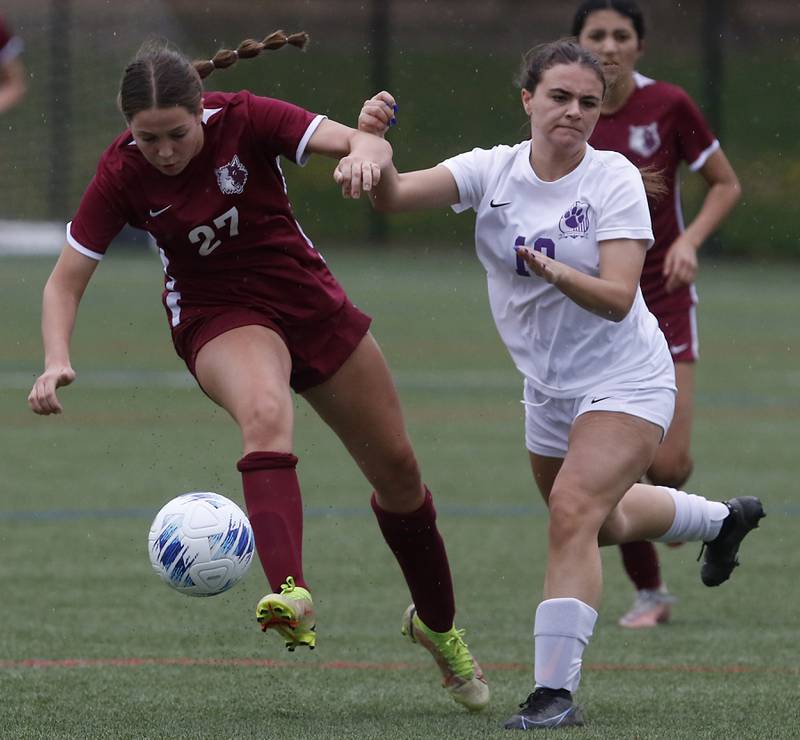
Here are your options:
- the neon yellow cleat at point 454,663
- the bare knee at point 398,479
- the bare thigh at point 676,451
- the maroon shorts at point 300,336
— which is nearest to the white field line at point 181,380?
the bare thigh at point 676,451

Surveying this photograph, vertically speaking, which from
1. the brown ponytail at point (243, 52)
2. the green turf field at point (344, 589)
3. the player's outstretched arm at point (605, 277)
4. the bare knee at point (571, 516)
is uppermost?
the brown ponytail at point (243, 52)

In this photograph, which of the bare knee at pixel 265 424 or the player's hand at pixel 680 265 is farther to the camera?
the player's hand at pixel 680 265

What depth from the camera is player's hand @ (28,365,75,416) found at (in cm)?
452

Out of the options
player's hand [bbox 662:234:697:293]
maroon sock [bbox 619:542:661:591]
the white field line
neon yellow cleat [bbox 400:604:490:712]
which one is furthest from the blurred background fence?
neon yellow cleat [bbox 400:604:490:712]

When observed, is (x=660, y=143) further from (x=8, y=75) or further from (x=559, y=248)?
(x=8, y=75)

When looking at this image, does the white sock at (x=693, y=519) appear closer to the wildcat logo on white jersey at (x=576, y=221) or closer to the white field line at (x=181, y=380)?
the wildcat logo on white jersey at (x=576, y=221)

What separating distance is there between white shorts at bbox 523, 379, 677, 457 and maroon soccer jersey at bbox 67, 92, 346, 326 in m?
0.71

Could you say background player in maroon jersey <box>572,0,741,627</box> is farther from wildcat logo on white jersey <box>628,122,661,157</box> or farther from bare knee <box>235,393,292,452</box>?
bare knee <box>235,393,292,452</box>

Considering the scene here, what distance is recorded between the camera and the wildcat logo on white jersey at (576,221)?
4770 millimetres

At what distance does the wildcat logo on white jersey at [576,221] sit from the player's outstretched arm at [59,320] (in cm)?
137

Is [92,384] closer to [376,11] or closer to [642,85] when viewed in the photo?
[642,85]

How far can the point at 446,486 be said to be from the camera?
9742mm

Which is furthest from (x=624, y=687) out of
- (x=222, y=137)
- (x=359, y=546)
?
(x=359, y=546)

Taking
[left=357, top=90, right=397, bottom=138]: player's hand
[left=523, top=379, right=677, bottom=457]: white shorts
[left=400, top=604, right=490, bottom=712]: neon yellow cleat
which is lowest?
[left=400, top=604, right=490, bottom=712]: neon yellow cleat
